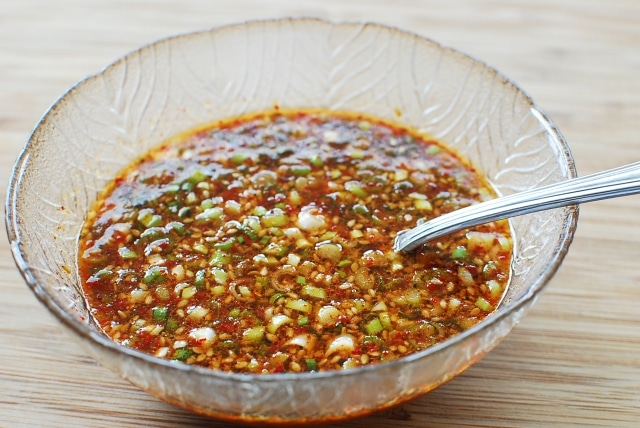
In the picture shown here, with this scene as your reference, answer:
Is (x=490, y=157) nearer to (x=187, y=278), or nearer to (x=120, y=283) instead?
(x=187, y=278)

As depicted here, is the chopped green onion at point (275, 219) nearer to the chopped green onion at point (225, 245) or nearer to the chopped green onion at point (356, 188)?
the chopped green onion at point (225, 245)

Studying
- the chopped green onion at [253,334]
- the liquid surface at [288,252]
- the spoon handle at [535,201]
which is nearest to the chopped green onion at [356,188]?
the liquid surface at [288,252]

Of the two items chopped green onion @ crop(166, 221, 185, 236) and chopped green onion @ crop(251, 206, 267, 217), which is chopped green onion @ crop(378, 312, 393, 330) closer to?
chopped green onion @ crop(251, 206, 267, 217)

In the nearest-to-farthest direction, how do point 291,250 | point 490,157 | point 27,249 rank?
1. point 27,249
2. point 291,250
3. point 490,157

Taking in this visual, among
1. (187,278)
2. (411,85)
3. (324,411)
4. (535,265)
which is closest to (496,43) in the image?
(411,85)

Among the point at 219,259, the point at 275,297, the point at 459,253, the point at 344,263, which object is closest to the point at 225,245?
the point at 219,259
